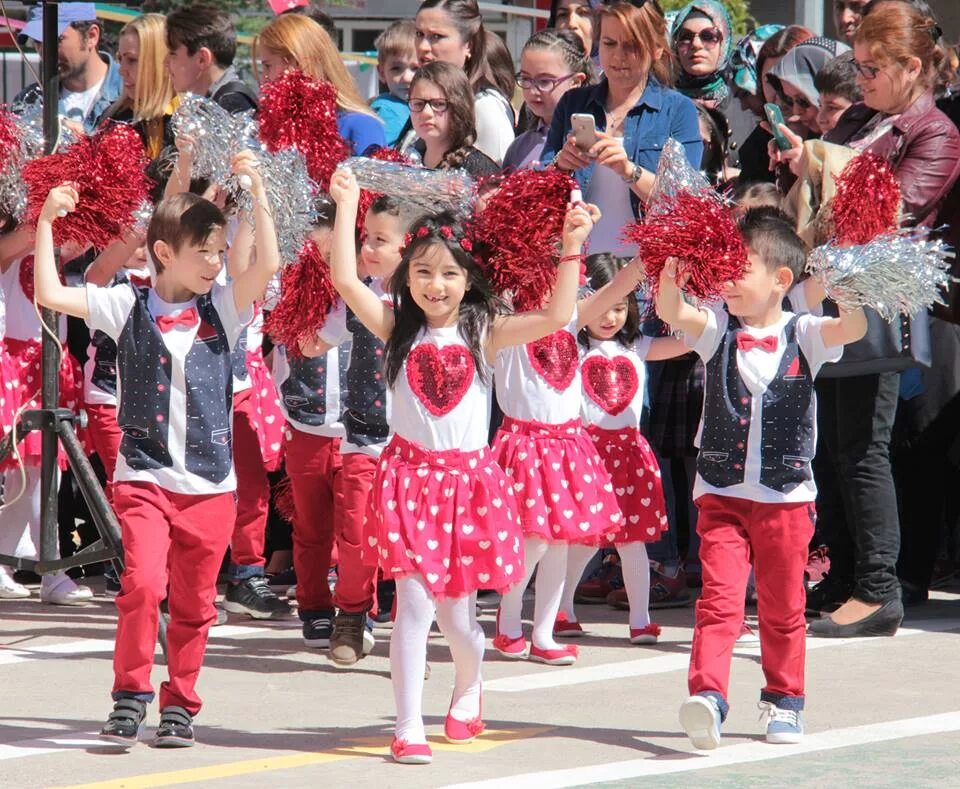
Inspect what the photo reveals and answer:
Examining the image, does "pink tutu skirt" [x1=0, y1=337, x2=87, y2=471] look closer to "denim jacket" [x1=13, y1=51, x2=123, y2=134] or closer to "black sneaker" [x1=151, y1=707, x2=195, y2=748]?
"denim jacket" [x1=13, y1=51, x2=123, y2=134]

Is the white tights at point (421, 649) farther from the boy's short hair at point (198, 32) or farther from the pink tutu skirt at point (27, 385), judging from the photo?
the boy's short hair at point (198, 32)

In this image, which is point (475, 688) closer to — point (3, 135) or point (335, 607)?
point (335, 607)

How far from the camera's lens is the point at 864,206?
18.7 feet

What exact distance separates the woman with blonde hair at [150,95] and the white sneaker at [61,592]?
1937mm

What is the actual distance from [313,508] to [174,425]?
1700mm

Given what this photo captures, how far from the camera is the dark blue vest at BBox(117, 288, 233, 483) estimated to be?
213 inches

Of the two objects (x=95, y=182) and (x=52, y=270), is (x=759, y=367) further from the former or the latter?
(x=95, y=182)

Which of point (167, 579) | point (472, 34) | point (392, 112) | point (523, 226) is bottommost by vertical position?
point (167, 579)

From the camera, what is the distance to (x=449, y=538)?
5348 mm

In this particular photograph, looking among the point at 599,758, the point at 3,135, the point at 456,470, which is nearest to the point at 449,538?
the point at 456,470

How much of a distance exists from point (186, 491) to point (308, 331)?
1.30 metres

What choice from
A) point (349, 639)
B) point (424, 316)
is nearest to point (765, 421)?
point (424, 316)

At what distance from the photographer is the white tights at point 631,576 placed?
22.9ft

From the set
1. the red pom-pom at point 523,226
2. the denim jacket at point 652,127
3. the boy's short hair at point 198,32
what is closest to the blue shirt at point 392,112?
the boy's short hair at point 198,32
